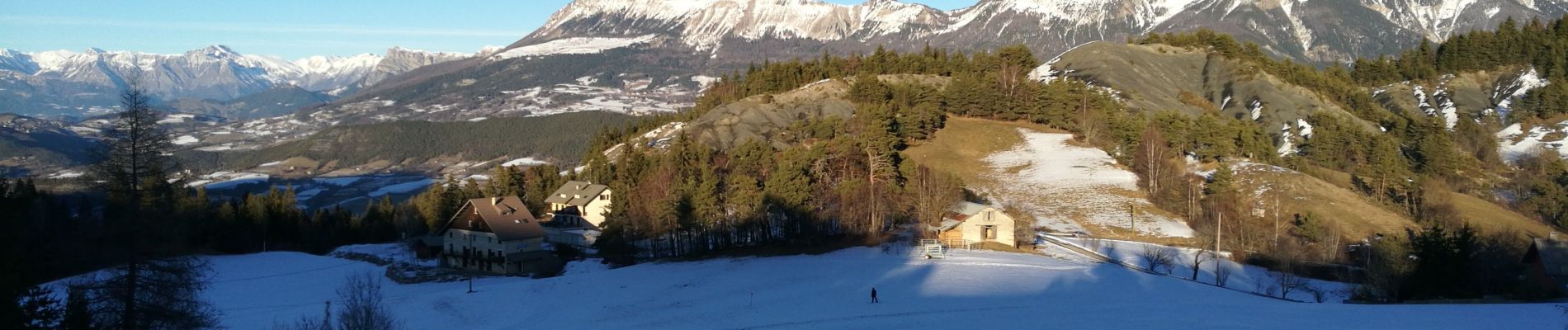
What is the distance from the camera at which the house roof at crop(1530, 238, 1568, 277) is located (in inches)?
1850

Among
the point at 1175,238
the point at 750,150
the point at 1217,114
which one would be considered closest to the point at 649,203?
the point at 750,150

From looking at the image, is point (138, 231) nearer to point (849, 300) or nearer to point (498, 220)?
point (849, 300)

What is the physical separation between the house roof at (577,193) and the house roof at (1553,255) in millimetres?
54472

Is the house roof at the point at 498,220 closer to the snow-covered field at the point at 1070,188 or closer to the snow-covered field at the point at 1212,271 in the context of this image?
the snow-covered field at the point at 1070,188

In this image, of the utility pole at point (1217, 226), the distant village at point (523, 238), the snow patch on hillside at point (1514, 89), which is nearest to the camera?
the utility pole at point (1217, 226)

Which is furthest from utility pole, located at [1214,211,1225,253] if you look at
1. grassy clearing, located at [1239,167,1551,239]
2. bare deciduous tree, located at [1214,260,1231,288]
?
grassy clearing, located at [1239,167,1551,239]

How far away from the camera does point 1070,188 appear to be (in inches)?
2657

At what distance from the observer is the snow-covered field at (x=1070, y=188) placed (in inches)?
2361

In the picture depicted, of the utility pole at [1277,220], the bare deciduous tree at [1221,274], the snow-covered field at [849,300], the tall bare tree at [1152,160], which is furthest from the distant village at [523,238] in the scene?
the tall bare tree at [1152,160]

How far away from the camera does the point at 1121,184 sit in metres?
68.1

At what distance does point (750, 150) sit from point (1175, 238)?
2485cm

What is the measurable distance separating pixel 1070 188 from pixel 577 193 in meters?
34.8

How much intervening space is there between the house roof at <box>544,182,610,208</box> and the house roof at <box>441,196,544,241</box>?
10.3 metres

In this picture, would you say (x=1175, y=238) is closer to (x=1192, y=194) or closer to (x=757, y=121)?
(x=1192, y=194)
